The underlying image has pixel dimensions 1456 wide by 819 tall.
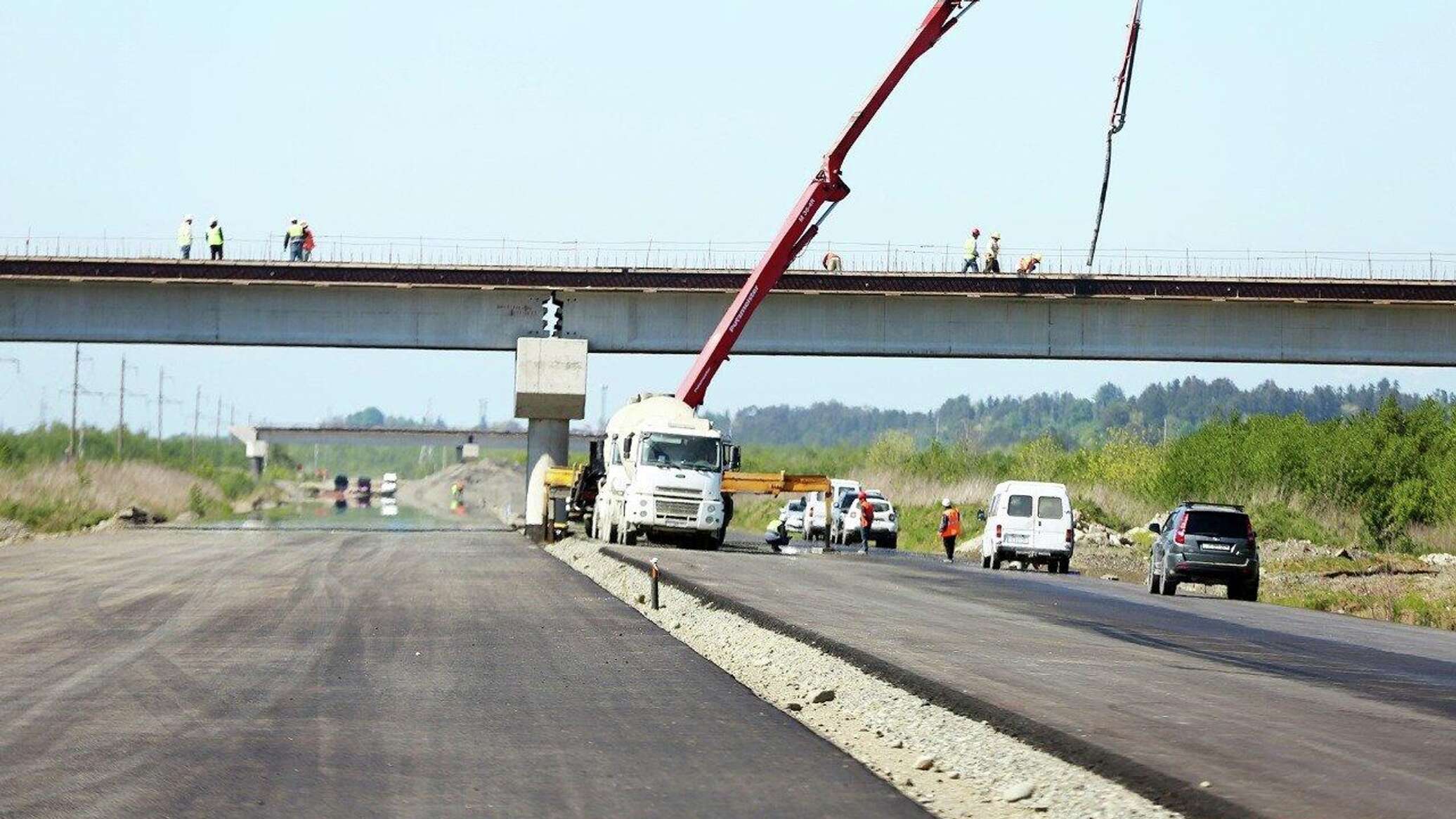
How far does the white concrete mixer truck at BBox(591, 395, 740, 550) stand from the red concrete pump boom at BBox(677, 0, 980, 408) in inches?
101

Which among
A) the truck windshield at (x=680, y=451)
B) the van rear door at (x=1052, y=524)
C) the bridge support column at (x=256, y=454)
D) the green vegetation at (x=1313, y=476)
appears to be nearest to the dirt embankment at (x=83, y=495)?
the truck windshield at (x=680, y=451)

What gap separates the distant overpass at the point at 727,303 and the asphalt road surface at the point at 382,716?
30.4 meters

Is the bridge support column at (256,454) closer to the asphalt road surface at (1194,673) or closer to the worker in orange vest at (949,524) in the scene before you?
the worker in orange vest at (949,524)

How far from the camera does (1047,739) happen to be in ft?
46.2

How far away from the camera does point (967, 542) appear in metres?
70.5

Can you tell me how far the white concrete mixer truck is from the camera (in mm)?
48875

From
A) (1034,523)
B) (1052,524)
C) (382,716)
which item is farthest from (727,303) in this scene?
(382,716)

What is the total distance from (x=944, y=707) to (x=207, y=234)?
160ft

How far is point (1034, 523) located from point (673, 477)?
29.5ft

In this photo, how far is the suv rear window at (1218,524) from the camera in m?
37.1

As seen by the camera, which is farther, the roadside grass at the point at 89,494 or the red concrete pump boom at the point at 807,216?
the roadside grass at the point at 89,494

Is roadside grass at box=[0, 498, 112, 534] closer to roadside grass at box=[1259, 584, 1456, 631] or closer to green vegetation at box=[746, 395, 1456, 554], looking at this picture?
green vegetation at box=[746, 395, 1456, 554]

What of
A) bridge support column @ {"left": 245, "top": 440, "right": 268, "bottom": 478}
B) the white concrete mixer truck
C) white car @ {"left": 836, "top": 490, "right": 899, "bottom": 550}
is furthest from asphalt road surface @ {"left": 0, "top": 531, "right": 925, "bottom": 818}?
bridge support column @ {"left": 245, "top": 440, "right": 268, "bottom": 478}

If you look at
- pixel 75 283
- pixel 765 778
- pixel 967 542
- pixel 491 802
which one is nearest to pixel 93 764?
pixel 491 802
